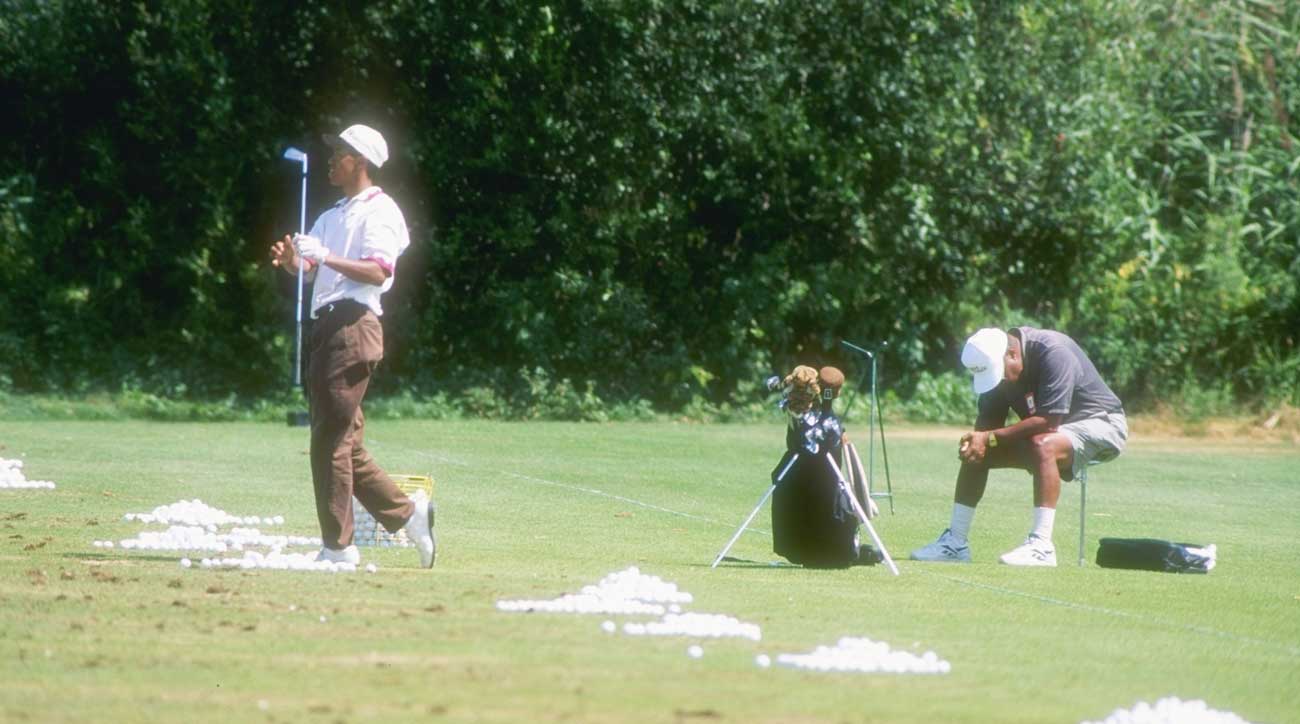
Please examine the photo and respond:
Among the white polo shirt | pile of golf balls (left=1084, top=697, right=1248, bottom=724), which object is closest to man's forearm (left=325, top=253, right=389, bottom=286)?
the white polo shirt

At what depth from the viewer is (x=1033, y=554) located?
11086 mm

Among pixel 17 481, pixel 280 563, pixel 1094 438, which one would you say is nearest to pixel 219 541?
pixel 280 563

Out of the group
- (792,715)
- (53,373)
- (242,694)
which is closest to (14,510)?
(242,694)

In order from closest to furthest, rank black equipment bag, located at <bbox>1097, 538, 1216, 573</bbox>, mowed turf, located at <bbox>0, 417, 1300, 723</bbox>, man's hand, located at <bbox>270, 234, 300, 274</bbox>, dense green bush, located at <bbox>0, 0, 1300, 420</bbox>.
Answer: mowed turf, located at <bbox>0, 417, 1300, 723</bbox> → man's hand, located at <bbox>270, 234, 300, 274</bbox> → black equipment bag, located at <bbox>1097, 538, 1216, 573</bbox> → dense green bush, located at <bbox>0, 0, 1300, 420</bbox>

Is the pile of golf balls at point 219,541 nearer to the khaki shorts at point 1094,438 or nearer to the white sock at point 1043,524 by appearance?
the white sock at point 1043,524

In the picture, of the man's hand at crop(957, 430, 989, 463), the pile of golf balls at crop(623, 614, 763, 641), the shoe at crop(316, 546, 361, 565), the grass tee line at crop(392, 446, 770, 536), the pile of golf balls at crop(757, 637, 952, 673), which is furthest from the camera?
the grass tee line at crop(392, 446, 770, 536)

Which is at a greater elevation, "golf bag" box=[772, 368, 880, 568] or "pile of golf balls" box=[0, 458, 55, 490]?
"golf bag" box=[772, 368, 880, 568]

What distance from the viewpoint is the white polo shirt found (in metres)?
9.49

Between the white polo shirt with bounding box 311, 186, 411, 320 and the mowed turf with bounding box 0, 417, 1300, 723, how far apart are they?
126 cm

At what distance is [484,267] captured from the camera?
28.0 meters

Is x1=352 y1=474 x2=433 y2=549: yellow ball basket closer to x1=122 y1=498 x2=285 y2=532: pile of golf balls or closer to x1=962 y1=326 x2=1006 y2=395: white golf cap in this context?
x1=122 y1=498 x2=285 y2=532: pile of golf balls

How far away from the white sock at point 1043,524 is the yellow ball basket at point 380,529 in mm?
3214

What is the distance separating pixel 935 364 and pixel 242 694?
23769 mm

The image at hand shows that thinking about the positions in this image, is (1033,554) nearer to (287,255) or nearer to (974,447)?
(974,447)
